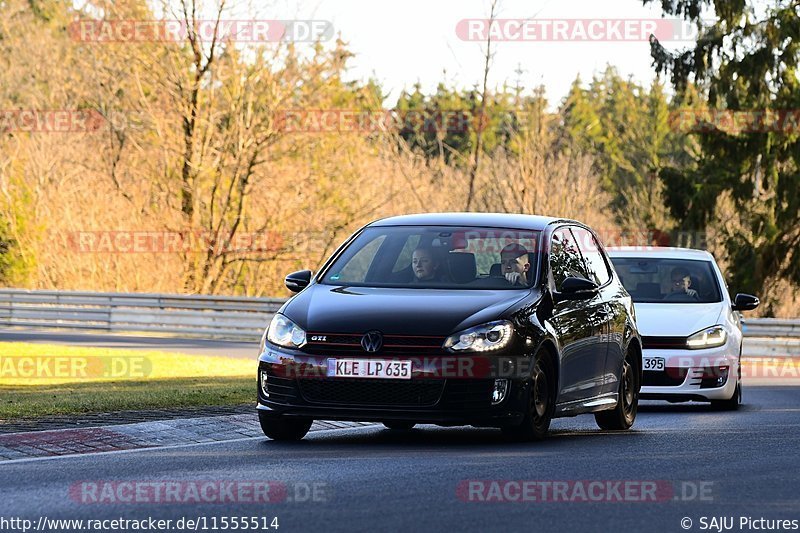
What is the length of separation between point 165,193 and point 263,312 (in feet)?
16.6

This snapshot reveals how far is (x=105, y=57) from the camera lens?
35656 mm

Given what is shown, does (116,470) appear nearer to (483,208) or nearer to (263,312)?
(263,312)

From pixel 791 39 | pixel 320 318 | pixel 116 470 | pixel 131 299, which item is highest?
pixel 791 39

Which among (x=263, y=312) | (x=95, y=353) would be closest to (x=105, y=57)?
(x=263, y=312)

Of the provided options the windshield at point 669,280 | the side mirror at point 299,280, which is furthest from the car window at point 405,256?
the windshield at point 669,280

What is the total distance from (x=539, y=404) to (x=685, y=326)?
5530 millimetres

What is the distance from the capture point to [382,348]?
10.4 metres

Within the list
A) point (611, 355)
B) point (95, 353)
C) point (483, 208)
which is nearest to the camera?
point (611, 355)

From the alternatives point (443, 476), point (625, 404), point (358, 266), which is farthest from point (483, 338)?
point (625, 404)

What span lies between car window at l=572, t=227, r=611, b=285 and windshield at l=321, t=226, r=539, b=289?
951mm

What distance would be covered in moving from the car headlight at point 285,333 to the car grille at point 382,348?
0.11m

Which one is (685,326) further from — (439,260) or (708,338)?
(439,260)

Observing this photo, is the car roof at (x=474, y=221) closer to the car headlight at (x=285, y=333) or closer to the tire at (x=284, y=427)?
the car headlight at (x=285, y=333)

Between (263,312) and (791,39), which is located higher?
(791,39)
